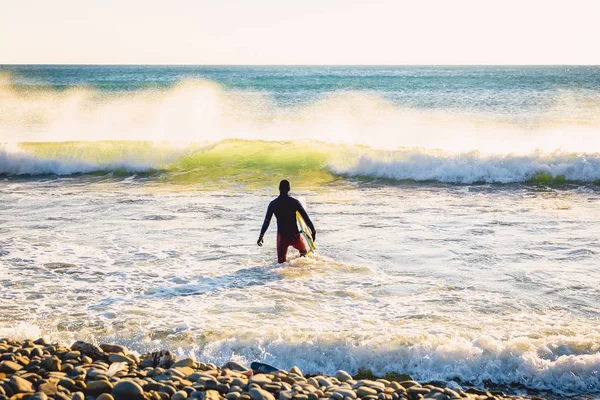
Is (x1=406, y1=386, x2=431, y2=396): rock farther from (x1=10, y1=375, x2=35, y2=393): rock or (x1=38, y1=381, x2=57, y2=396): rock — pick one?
(x1=10, y1=375, x2=35, y2=393): rock

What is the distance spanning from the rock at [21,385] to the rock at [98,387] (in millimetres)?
412

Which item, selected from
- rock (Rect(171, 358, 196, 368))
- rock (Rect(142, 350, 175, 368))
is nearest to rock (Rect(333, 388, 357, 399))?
rock (Rect(171, 358, 196, 368))

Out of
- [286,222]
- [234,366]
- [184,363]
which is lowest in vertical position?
[234,366]

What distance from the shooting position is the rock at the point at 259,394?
5.04 metres

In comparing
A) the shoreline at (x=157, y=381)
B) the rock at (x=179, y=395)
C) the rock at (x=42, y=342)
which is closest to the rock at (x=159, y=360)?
the shoreline at (x=157, y=381)

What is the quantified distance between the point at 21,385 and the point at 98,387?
1.84ft

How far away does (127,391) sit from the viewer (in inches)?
195

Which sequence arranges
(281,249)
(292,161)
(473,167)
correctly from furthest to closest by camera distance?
(292,161), (473,167), (281,249)

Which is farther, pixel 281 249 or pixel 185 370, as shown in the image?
pixel 281 249

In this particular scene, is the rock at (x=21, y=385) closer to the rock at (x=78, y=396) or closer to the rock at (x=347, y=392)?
the rock at (x=78, y=396)

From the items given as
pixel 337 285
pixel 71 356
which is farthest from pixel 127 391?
pixel 337 285

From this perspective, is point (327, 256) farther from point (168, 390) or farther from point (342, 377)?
point (168, 390)

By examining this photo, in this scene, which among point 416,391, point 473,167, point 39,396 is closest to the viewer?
point 39,396

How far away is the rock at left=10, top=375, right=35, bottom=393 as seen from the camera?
4.90 meters
